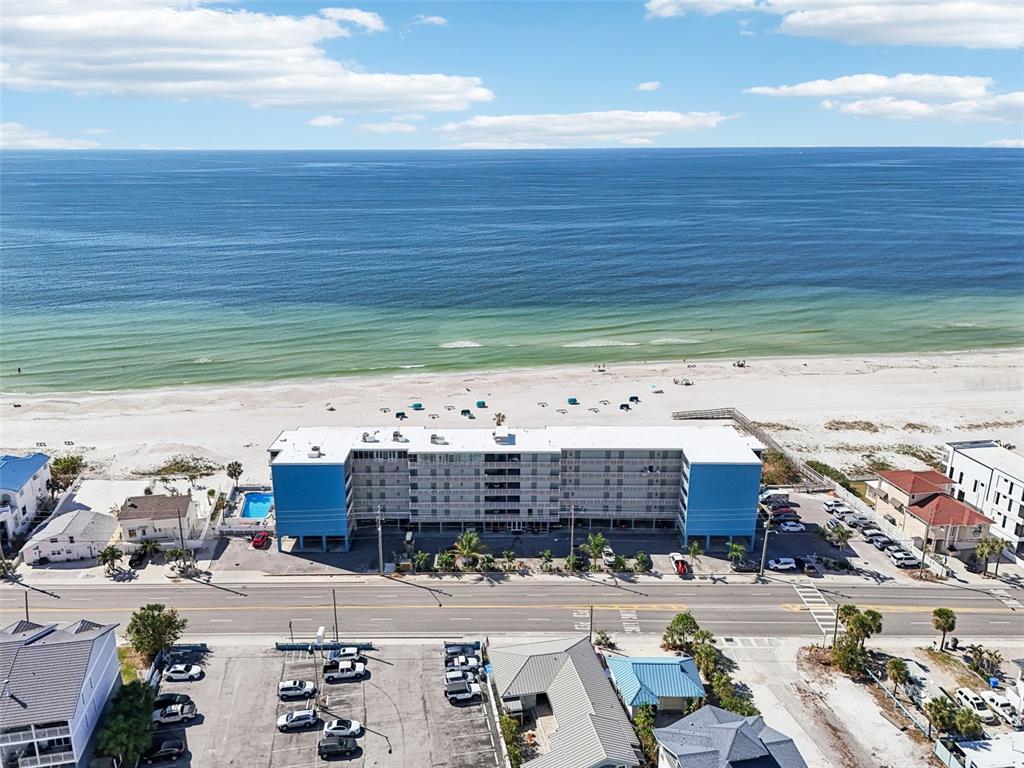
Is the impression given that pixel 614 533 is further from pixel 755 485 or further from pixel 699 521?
pixel 755 485

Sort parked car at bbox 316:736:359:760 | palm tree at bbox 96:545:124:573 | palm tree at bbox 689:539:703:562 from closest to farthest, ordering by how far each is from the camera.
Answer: parked car at bbox 316:736:359:760, palm tree at bbox 96:545:124:573, palm tree at bbox 689:539:703:562

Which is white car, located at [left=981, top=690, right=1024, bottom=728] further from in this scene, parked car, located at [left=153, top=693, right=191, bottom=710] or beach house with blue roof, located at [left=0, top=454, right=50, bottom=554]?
beach house with blue roof, located at [left=0, top=454, right=50, bottom=554]

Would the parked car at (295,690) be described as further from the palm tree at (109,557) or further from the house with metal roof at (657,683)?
the palm tree at (109,557)

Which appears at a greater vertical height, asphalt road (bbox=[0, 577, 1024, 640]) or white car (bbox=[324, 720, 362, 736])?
asphalt road (bbox=[0, 577, 1024, 640])

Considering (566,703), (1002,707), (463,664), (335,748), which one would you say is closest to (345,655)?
(463,664)

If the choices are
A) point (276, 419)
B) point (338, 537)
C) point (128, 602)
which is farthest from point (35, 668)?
point (276, 419)

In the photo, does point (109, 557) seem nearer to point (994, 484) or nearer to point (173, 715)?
point (173, 715)

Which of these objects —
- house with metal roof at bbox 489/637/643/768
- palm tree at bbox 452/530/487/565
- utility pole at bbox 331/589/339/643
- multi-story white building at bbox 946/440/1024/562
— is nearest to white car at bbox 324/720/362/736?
utility pole at bbox 331/589/339/643
